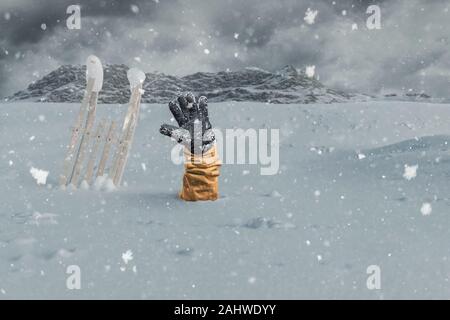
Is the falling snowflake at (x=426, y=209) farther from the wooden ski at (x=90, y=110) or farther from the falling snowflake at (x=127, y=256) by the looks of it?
the wooden ski at (x=90, y=110)

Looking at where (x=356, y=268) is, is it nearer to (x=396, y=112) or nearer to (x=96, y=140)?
(x=96, y=140)

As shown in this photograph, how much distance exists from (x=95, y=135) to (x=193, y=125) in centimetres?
200

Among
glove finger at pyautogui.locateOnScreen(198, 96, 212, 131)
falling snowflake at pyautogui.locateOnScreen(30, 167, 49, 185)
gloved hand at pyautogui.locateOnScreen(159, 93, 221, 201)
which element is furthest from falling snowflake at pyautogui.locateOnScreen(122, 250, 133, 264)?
falling snowflake at pyautogui.locateOnScreen(30, 167, 49, 185)

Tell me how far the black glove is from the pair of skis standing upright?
4.00 ft

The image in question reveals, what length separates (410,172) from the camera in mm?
7910

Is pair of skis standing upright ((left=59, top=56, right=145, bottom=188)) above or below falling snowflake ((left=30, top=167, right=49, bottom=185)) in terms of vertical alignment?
above

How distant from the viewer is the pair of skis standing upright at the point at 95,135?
726 cm

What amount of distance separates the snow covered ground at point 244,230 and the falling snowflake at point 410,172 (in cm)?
4

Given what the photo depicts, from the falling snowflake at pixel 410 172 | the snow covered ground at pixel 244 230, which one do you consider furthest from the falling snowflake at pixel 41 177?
the falling snowflake at pixel 410 172

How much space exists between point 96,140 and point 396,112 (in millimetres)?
12005

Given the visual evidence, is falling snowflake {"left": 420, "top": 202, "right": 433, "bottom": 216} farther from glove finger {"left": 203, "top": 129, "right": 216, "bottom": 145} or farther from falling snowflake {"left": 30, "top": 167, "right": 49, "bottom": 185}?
falling snowflake {"left": 30, "top": 167, "right": 49, "bottom": 185}

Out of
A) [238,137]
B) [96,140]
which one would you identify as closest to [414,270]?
[96,140]

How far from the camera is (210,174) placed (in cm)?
639

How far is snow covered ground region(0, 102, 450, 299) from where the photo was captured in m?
3.58
